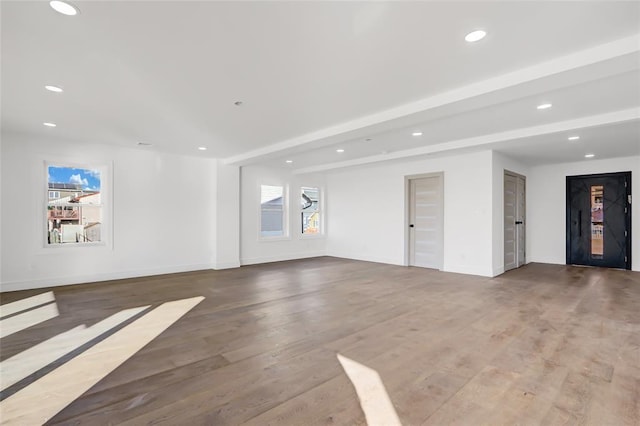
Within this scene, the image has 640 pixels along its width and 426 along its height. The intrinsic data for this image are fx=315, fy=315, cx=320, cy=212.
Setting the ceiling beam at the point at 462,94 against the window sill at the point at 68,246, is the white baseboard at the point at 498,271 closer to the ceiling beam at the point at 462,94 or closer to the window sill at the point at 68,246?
the ceiling beam at the point at 462,94

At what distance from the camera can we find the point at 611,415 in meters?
1.93

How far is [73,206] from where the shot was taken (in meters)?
5.77

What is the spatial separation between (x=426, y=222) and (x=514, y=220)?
2040mm

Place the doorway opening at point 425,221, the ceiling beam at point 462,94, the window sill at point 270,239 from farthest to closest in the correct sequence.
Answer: the window sill at point 270,239, the doorway opening at point 425,221, the ceiling beam at point 462,94

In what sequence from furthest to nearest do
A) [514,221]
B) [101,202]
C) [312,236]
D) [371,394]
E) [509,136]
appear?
1. [312,236]
2. [514,221]
3. [101,202]
4. [509,136]
5. [371,394]

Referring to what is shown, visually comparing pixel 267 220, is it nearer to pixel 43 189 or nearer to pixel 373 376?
pixel 43 189

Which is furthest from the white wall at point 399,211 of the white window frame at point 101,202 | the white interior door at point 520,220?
the white window frame at point 101,202

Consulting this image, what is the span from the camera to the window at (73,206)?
5578 millimetres

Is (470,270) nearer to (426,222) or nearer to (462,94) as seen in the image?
(426,222)

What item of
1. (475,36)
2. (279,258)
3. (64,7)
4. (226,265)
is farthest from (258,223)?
(475,36)

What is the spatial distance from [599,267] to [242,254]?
27.8ft

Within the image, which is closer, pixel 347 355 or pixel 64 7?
pixel 64 7

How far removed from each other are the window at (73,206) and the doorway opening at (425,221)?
260 inches

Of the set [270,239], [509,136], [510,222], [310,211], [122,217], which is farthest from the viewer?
[310,211]
